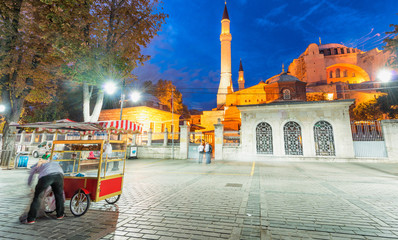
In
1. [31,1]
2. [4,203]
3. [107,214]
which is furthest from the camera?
[31,1]

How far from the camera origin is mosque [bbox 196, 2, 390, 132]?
143ft

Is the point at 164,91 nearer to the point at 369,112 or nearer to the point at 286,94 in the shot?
the point at 286,94

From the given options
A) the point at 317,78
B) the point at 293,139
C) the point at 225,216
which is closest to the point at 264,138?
the point at 293,139

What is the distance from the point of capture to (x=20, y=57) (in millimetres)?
10609

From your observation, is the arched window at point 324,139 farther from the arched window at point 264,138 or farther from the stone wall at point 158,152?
the stone wall at point 158,152

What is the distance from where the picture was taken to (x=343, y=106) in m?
14.1

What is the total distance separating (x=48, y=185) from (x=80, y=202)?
0.75 m

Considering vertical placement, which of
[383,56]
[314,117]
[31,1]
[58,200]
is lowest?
[58,200]

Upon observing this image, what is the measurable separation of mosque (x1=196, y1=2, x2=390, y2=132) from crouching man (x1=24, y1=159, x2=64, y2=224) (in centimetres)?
3538

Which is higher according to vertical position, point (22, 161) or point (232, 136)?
point (232, 136)

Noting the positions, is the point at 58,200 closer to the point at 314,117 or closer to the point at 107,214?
the point at 107,214

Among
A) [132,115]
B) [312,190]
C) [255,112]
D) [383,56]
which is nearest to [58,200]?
[312,190]

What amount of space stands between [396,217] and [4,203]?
354 inches

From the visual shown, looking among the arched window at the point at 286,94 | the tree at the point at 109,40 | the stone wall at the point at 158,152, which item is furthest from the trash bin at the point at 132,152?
the arched window at the point at 286,94
